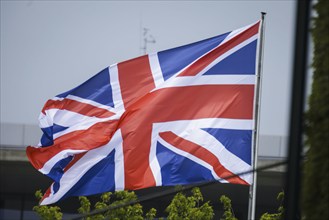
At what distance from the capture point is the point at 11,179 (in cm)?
3650

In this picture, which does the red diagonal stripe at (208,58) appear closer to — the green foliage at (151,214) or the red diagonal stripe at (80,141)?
the red diagonal stripe at (80,141)

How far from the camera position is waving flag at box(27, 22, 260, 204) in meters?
14.4

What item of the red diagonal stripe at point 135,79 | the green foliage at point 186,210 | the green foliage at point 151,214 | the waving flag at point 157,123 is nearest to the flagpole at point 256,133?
the waving flag at point 157,123

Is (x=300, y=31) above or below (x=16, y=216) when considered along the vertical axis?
above

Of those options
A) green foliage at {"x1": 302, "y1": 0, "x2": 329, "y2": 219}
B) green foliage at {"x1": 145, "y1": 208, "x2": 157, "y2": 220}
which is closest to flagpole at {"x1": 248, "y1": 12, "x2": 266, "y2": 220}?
green foliage at {"x1": 302, "y1": 0, "x2": 329, "y2": 219}

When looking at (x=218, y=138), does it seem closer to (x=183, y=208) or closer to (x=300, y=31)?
(x=300, y=31)

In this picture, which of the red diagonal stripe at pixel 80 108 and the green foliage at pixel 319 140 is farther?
the red diagonal stripe at pixel 80 108

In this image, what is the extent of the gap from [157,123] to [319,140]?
851 cm

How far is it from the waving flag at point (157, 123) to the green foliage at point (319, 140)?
7.79 metres

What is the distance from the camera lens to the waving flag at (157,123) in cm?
1445

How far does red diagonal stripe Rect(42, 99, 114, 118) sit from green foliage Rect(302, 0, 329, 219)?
873cm

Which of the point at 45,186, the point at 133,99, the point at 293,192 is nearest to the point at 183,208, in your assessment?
the point at 45,186

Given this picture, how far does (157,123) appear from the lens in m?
14.8

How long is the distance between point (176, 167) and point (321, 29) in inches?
318
